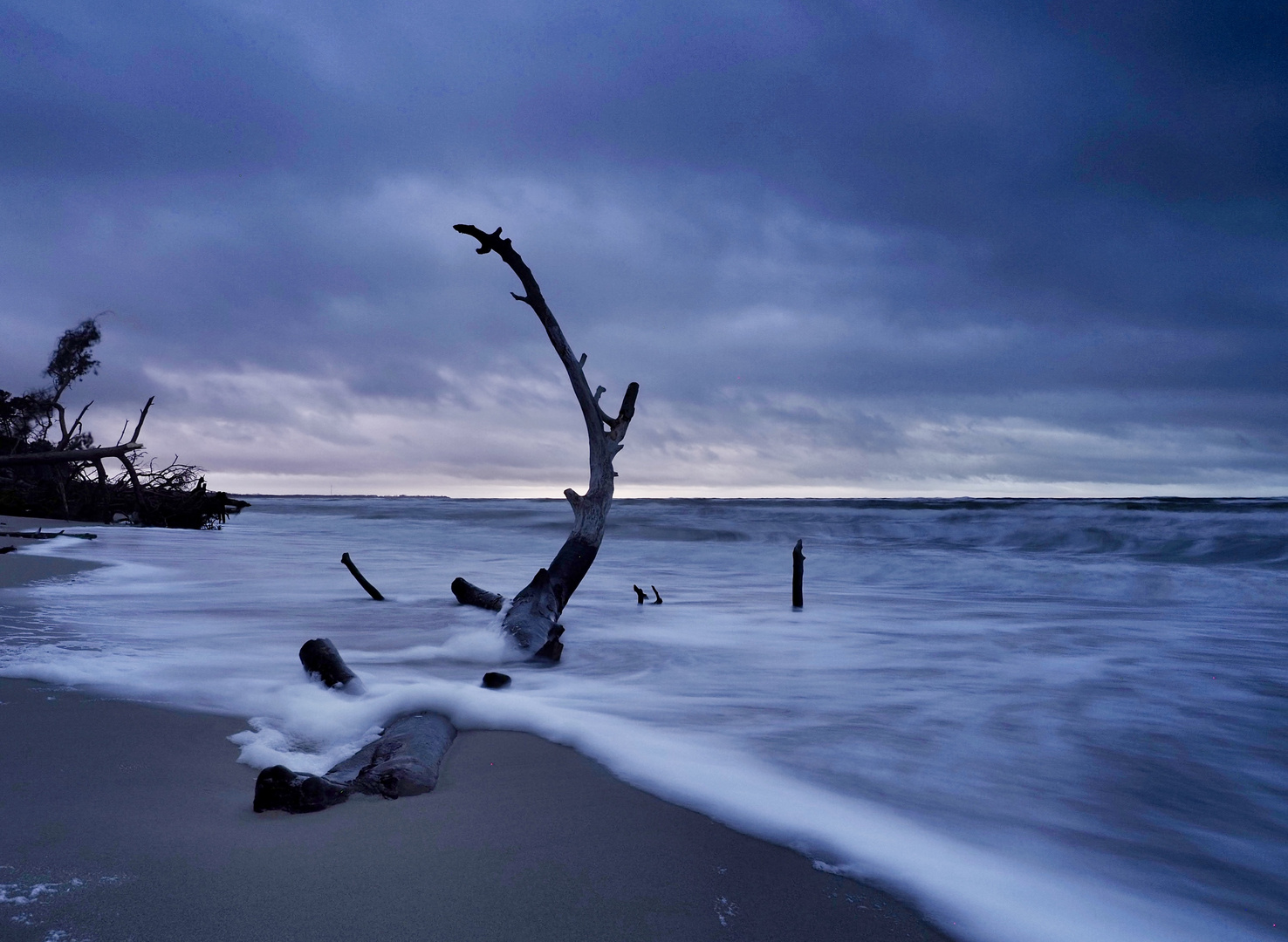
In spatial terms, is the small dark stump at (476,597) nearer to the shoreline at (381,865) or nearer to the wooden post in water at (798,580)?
the wooden post in water at (798,580)

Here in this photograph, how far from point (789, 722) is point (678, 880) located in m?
2.23

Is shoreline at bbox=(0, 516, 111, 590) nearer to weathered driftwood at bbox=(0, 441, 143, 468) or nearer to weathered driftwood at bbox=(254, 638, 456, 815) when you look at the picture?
weathered driftwood at bbox=(0, 441, 143, 468)

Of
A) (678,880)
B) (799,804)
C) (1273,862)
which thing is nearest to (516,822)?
(678,880)

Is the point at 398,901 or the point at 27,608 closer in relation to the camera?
the point at 398,901

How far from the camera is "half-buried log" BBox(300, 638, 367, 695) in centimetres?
407

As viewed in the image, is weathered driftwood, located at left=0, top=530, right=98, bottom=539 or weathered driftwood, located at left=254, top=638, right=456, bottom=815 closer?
weathered driftwood, located at left=254, top=638, right=456, bottom=815

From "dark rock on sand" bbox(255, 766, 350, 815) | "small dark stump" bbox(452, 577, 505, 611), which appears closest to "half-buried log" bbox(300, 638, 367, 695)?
"dark rock on sand" bbox(255, 766, 350, 815)

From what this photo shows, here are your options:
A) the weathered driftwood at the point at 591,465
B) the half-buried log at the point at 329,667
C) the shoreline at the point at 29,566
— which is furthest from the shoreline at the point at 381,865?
the shoreline at the point at 29,566

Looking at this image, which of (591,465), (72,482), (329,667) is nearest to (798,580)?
(591,465)

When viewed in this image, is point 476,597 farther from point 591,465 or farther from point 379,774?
point 379,774

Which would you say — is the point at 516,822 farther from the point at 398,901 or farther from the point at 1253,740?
the point at 1253,740

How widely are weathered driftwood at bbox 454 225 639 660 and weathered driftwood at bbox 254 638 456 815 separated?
2822 millimetres

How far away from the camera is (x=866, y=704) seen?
480 cm

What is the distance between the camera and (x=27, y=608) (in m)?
6.33
